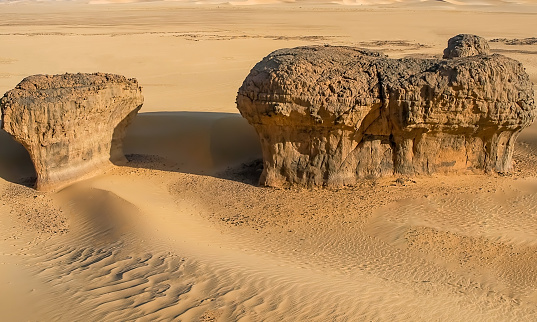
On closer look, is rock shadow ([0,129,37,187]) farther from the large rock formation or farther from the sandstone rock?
the sandstone rock

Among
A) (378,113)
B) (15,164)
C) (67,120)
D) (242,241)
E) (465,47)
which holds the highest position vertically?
(465,47)

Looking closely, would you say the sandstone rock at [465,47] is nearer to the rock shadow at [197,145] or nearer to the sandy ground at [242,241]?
the sandy ground at [242,241]

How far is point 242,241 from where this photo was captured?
888cm

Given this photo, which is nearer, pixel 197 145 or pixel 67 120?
pixel 67 120

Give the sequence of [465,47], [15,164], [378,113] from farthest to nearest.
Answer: [465,47], [15,164], [378,113]

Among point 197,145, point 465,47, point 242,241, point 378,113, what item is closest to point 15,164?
point 197,145

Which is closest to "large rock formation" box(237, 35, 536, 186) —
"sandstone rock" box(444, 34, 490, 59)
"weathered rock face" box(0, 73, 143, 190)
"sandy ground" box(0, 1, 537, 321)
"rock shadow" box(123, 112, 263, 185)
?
"sandy ground" box(0, 1, 537, 321)

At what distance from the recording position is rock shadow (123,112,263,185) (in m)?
12.4

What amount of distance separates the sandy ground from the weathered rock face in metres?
0.51

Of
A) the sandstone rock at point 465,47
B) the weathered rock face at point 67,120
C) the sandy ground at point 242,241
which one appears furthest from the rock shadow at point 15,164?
the sandstone rock at point 465,47

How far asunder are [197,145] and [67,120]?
11.5 feet

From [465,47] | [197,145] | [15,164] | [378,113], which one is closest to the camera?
[378,113]

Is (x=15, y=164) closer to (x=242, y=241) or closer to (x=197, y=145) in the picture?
(x=197, y=145)

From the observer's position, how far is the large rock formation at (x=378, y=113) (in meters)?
10.1
